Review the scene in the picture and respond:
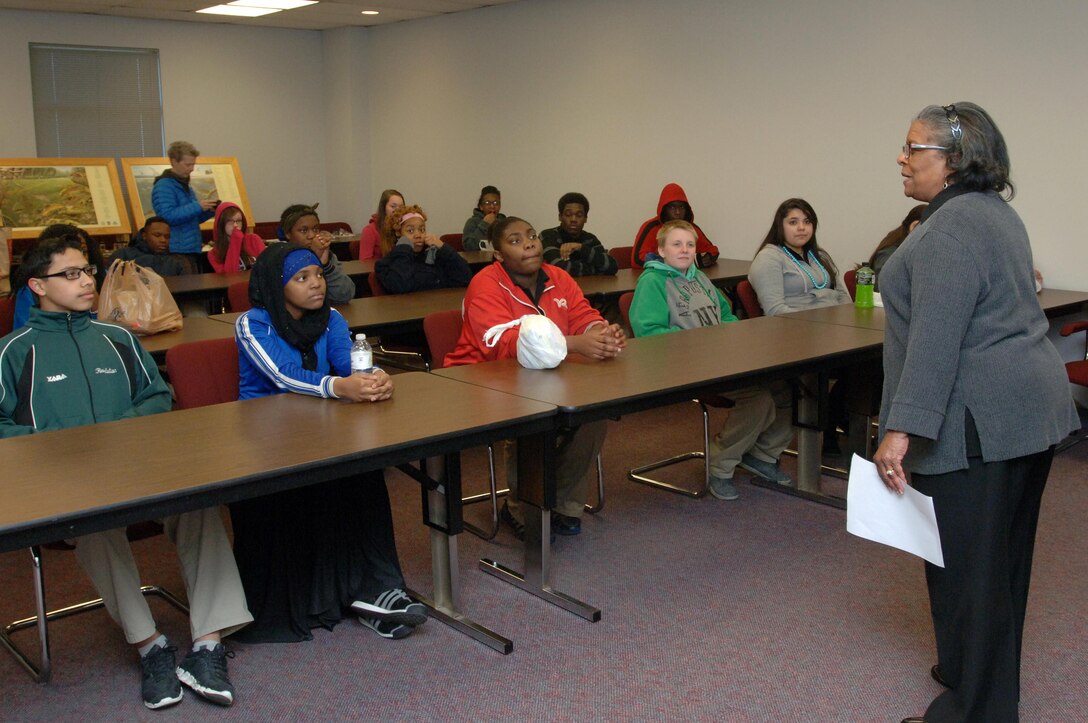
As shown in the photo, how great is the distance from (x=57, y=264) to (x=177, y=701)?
4.16 ft

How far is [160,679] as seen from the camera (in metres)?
2.75

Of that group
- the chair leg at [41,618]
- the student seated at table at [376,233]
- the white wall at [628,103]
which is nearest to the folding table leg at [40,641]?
the chair leg at [41,618]

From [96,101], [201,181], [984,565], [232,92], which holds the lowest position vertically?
[984,565]

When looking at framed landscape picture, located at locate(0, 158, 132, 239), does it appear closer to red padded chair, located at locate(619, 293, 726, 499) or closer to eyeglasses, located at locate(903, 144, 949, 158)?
red padded chair, located at locate(619, 293, 726, 499)

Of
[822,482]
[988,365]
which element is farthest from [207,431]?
[822,482]

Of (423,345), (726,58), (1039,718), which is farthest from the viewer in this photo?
(726,58)

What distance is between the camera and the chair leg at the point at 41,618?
2793 mm

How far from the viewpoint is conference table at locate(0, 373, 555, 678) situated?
7.01 feet

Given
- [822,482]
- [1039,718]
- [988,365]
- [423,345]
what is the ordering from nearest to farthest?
[988,365], [1039,718], [822,482], [423,345]

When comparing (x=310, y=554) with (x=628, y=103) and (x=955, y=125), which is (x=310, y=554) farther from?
(x=628, y=103)

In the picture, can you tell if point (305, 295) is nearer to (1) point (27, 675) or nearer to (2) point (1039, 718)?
(1) point (27, 675)

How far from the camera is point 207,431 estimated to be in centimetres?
267

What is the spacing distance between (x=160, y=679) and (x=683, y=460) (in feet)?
8.92

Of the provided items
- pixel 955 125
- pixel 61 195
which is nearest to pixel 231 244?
pixel 61 195
